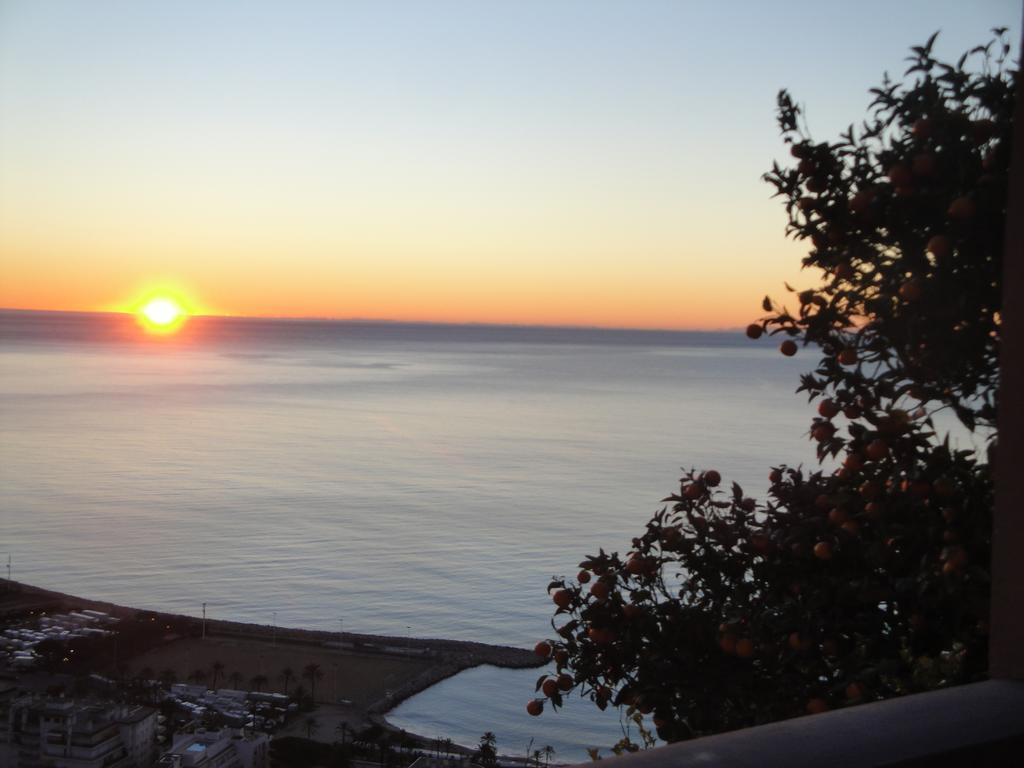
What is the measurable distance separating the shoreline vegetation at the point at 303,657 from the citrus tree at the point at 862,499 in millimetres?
3031

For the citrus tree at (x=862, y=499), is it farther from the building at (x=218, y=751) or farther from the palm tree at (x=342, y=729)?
the palm tree at (x=342, y=729)

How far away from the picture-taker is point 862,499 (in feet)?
7.79

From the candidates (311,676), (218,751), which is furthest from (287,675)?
(218,751)

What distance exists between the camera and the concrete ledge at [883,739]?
994 mm

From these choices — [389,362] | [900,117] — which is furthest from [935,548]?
[389,362]

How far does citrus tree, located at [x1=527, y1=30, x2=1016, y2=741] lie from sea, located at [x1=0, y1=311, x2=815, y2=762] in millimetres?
2832

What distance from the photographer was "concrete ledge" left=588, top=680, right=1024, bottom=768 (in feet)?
3.26

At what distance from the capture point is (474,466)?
24297 mm

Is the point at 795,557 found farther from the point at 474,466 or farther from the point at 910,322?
the point at 474,466

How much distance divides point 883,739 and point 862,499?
1.35 meters

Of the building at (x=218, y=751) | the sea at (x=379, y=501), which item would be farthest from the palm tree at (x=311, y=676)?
the building at (x=218, y=751)

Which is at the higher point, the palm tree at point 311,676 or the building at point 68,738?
the building at point 68,738

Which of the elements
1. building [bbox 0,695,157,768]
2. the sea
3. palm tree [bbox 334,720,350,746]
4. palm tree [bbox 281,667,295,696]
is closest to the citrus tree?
building [bbox 0,695,157,768]

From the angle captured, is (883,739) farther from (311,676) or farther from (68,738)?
Result: (311,676)
